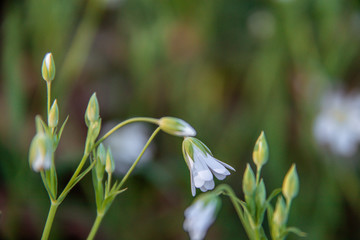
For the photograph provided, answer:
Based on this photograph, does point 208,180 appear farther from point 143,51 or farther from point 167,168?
point 143,51

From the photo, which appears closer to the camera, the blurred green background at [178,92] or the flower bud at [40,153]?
the flower bud at [40,153]

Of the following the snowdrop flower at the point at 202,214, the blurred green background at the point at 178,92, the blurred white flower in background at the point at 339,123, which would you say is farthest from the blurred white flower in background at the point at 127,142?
the snowdrop flower at the point at 202,214

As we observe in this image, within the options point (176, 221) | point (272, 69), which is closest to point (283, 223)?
point (176, 221)

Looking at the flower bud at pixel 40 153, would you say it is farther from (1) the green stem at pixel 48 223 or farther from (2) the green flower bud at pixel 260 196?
(2) the green flower bud at pixel 260 196

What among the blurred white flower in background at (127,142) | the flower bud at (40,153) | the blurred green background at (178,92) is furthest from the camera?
the blurred white flower in background at (127,142)

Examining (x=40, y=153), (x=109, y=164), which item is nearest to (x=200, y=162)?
(x=109, y=164)

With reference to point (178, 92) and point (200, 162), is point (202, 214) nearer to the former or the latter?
point (200, 162)

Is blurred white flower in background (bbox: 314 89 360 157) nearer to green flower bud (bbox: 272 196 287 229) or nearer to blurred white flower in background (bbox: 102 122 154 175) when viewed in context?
blurred white flower in background (bbox: 102 122 154 175)
